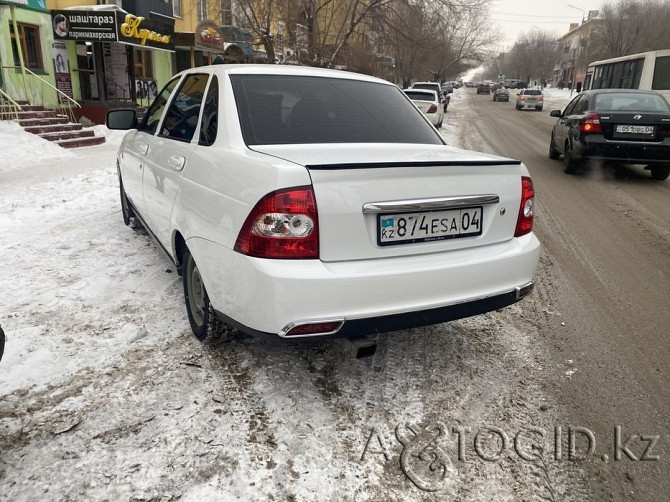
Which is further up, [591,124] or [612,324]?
[591,124]

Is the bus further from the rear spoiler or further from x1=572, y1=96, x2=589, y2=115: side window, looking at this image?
the rear spoiler

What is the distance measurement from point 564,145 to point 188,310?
8.93 meters

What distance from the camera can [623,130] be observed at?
337 inches

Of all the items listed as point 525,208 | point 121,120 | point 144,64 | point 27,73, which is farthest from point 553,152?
point 144,64

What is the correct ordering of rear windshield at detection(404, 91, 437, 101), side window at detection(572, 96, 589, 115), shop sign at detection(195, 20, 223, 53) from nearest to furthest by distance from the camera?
side window at detection(572, 96, 589, 115) < rear windshield at detection(404, 91, 437, 101) < shop sign at detection(195, 20, 223, 53)

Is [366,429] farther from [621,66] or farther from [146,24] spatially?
[621,66]

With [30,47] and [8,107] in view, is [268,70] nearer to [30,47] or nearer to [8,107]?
[8,107]

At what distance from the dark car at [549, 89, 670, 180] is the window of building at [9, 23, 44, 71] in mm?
15073

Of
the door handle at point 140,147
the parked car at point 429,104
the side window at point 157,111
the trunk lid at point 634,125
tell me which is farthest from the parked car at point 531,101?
the door handle at point 140,147

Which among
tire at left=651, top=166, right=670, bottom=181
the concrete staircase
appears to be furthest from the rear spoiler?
the concrete staircase

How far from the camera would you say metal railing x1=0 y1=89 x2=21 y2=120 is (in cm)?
1264

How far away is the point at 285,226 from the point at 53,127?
44.1 ft

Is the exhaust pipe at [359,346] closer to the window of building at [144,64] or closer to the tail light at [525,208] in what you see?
the tail light at [525,208]

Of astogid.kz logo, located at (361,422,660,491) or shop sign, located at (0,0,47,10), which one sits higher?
shop sign, located at (0,0,47,10)
